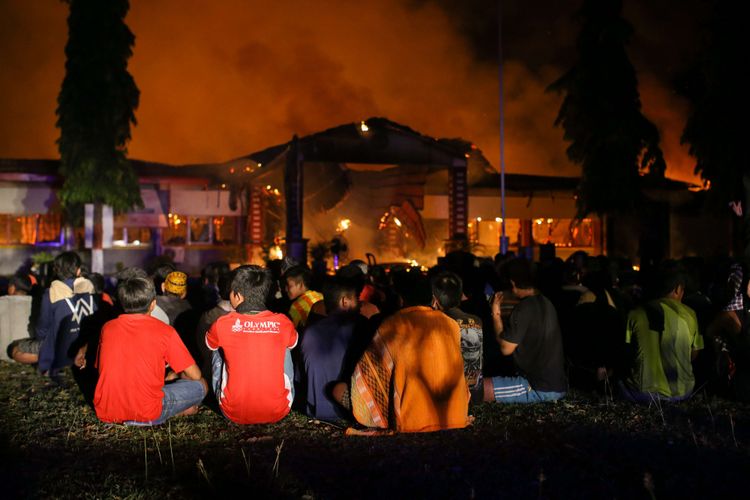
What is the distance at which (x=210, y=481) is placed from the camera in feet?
15.1

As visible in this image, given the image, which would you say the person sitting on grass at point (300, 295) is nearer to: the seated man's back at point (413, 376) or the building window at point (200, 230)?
the seated man's back at point (413, 376)

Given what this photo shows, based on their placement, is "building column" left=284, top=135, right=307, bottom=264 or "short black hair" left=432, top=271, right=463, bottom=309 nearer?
"short black hair" left=432, top=271, right=463, bottom=309

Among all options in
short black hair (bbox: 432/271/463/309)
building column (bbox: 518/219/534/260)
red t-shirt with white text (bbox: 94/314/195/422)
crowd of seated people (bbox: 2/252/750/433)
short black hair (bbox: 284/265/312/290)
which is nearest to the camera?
crowd of seated people (bbox: 2/252/750/433)

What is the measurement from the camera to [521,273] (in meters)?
6.50

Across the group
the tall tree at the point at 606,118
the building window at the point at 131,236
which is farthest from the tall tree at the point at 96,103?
the tall tree at the point at 606,118

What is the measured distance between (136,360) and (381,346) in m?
2.07

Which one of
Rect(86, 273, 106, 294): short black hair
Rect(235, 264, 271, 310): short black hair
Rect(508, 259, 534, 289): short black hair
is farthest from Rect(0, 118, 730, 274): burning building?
Rect(235, 264, 271, 310): short black hair

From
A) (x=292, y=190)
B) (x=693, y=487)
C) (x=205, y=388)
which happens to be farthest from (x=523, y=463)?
(x=292, y=190)

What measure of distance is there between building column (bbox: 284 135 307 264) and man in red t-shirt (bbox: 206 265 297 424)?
16414 millimetres

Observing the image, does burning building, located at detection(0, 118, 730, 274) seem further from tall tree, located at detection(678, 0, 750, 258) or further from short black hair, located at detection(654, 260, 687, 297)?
short black hair, located at detection(654, 260, 687, 297)

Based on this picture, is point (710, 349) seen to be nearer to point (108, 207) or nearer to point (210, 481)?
point (210, 481)

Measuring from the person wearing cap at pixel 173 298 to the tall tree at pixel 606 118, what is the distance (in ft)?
55.8

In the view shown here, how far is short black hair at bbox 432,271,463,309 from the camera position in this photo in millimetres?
5824

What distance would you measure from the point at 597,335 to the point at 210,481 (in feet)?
14.9
